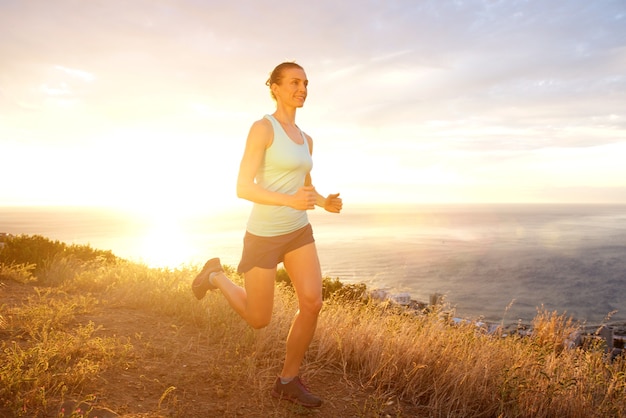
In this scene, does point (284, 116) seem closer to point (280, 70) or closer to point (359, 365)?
point (280, 70)

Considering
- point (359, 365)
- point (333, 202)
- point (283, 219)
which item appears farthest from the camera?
point (359, 365)

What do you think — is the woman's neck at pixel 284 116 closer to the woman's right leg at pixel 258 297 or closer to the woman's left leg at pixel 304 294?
the woman's left leg at pixel 304 294

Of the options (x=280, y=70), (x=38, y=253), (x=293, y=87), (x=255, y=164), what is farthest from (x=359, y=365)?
(x=38, y=253)

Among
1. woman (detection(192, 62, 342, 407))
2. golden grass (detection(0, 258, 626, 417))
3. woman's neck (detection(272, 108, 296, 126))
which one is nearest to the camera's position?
Result: woman (detection(192, 62, 342, 407))

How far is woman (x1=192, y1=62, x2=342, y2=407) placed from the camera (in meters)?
3.65

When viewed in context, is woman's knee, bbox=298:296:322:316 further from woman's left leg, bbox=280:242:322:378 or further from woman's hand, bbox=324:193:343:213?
woman's hand, bbox=324:193:343:213

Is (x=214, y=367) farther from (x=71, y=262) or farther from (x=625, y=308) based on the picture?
(x=625, y=308)

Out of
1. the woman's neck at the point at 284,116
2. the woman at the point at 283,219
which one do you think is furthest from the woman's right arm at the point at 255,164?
the woman's neck at the point at 284,116

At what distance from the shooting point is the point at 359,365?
4.88 metres

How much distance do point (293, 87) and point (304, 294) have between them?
174 cm

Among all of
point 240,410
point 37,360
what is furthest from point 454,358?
point 37,360

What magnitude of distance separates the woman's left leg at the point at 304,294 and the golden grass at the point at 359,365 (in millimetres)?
556

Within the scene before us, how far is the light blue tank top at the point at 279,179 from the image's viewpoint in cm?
371

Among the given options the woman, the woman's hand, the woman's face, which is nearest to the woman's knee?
the woman
